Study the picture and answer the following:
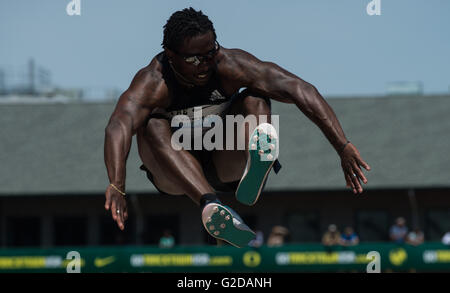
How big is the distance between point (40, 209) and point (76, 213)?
149cm

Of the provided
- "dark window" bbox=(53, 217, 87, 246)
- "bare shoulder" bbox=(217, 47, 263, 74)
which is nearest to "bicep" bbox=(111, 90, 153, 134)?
"bare shoulder" bbox=(217, 47, 263, 74)

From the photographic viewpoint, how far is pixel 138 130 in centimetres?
675

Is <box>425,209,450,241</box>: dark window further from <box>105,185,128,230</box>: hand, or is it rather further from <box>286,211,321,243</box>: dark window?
<box>105,185,128,230</box>: hand

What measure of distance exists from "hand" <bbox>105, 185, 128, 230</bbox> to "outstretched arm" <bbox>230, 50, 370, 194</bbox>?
1.63 metres

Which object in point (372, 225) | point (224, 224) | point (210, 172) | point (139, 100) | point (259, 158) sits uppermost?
point (139, 100)

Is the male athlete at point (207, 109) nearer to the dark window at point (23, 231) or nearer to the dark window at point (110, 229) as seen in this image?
the dark window at point (110, 229)

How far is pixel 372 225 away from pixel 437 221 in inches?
96.4

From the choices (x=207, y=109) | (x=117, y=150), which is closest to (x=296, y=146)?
(x=207, y=109)

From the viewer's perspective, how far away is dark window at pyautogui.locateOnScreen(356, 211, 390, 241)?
1126 inches

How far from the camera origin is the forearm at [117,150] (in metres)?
5.97

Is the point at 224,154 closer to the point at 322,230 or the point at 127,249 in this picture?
the point at 127,249

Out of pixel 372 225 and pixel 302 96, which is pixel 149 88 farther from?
pixel 372 225

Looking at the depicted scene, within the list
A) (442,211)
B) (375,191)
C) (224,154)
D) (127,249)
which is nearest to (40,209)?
(127,249)

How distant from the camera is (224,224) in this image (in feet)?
20.4
